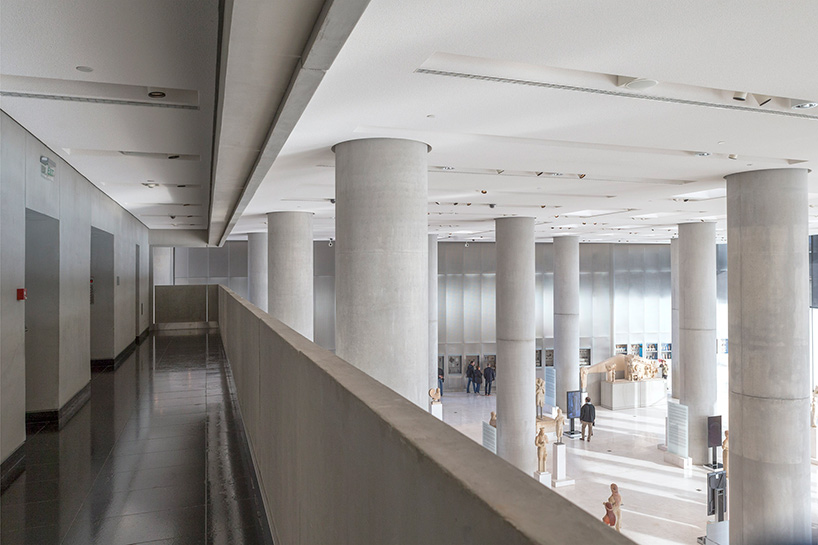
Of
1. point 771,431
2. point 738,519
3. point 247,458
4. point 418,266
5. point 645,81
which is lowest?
point 738,519

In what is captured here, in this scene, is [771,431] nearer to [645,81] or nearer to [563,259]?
[645,81]

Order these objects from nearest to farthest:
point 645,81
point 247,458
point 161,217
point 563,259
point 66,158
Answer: point 645,81 < point 247,458 < point 66,158 < point 161,217 < point 563,259

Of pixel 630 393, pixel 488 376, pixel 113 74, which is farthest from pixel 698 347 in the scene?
pixel 113 74

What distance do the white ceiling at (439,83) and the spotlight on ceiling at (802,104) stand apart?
0.55ft

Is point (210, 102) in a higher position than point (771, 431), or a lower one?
higher

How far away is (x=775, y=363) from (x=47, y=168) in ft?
41.4

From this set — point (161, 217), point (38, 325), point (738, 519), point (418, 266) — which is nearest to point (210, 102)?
point (418, 266)

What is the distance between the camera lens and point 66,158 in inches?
392

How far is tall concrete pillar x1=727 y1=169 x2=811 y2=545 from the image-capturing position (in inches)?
435

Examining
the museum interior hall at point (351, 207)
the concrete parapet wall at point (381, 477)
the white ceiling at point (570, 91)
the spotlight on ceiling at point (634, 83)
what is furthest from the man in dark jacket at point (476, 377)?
the concrete parapet wall at point (381, 477)

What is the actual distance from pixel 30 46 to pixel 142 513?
4.24m

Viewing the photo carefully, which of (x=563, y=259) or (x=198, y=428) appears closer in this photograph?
(x=198, y=428)

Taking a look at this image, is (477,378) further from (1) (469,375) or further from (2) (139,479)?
(2) (139,479)

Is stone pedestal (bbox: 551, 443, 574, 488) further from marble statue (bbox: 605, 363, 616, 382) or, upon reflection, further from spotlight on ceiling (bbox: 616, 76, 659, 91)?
spotlight on ceiling (bbox: 616, 76, 659, 91)
